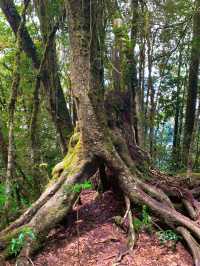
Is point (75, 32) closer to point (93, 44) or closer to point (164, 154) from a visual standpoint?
point (93, 44)

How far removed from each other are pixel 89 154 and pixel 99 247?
1393 millimetres

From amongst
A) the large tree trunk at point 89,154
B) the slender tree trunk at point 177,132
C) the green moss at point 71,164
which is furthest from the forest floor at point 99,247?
the slender tree trunk at point 177,132

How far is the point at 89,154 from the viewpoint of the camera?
5.07 m

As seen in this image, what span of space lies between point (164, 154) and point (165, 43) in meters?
5.02

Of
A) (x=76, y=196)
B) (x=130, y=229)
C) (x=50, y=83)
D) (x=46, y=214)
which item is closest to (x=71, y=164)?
(x=76, y=196)

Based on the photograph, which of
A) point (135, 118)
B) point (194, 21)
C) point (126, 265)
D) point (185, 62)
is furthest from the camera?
point (185, 62)

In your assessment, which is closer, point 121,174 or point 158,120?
point 121,174

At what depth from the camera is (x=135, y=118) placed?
742cm

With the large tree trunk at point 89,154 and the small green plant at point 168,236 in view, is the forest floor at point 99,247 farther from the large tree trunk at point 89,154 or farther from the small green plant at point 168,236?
the large tree trunk at point 89,154

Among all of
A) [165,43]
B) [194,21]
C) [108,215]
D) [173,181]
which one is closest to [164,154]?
[165,43]

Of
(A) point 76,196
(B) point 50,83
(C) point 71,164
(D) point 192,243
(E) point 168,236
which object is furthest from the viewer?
(B) point 50,83

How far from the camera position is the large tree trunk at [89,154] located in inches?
183

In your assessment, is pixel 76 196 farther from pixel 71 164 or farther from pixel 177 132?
pixel 177 132

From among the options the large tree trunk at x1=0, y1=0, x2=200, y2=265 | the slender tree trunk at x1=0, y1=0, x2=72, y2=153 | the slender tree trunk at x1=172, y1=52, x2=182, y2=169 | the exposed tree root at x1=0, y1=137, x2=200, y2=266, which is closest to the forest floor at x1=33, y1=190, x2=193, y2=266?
the exposed tree root at x1=0, y1=137, x2=200, y2=266
